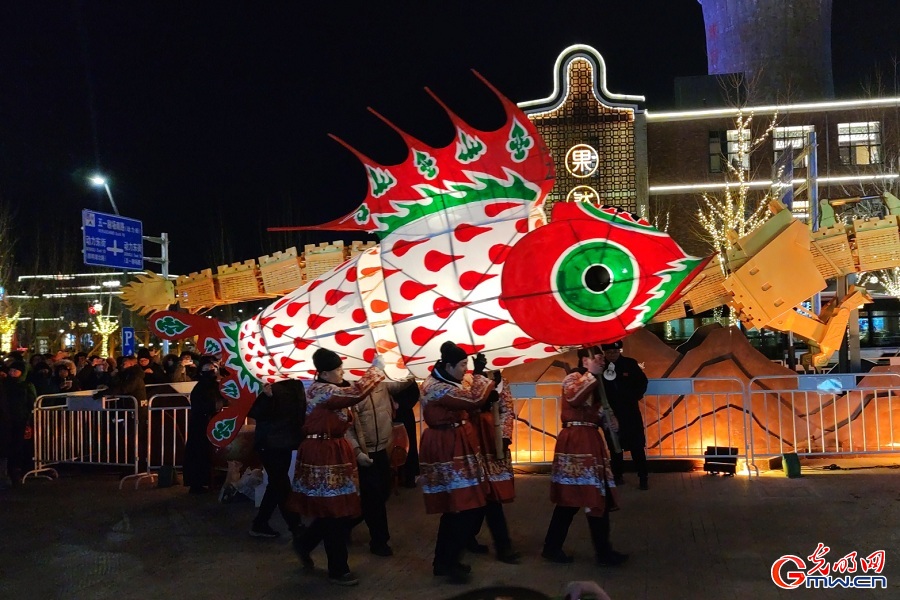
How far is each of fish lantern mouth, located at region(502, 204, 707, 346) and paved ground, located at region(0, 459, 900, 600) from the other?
1.74 m

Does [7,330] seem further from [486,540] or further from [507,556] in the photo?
[507,556]

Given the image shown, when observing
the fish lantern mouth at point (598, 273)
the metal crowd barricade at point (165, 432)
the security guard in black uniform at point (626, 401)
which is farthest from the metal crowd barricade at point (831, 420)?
the metal crowd barricade at point (165, 432)

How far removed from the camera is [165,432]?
9.90m

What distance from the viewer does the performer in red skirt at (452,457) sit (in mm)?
5359

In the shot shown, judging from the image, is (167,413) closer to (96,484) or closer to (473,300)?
(96,484)

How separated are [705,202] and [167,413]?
21.1 metres

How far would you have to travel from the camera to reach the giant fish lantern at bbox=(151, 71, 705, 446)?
204 inches

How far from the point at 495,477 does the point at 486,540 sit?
1016 mm

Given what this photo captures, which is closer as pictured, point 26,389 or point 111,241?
point 26,389

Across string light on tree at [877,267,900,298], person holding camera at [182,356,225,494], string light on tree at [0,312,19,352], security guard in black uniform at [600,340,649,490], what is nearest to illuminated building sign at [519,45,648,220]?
string light on tree at [877,267,900,298]

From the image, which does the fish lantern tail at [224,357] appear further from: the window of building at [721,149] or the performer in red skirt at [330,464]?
the window of building at [721,149]

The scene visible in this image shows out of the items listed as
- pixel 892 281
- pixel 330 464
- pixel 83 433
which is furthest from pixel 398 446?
pixel 892 281

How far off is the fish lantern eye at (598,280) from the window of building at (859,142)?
23956 millimetres

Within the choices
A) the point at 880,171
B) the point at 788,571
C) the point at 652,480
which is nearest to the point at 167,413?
the point at 652,480
